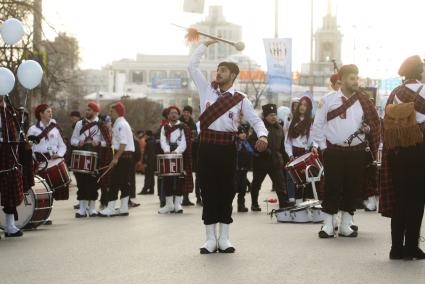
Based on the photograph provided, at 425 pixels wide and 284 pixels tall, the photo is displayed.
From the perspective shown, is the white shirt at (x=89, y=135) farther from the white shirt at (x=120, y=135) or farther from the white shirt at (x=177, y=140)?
the white shirt at (x=177, y=140)

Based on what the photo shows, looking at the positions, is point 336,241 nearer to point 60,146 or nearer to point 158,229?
point 158,229

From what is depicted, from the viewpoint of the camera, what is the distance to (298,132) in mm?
17812

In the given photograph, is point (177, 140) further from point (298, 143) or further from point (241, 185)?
point (298, 143)

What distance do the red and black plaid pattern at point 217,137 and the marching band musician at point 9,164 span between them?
2.89 m

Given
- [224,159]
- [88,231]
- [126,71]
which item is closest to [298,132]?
[88,231]

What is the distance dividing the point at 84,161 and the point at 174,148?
1.97 m

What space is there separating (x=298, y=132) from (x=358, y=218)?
1.77 meters

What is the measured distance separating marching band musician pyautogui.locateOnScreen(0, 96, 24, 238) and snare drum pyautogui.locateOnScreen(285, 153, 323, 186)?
421 centimetres

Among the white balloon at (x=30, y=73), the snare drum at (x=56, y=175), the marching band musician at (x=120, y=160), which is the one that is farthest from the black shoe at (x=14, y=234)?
the marching band musician at (x=120, y=160)

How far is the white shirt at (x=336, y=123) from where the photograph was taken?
12797 millimetres

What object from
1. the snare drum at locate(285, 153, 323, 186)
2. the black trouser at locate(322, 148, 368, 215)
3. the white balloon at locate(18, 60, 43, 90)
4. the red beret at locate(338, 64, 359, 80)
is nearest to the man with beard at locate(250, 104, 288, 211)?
the snare drum at locate(285, 153, 323, 186)

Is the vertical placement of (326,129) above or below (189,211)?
above

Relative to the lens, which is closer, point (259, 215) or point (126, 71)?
point (259, 215)

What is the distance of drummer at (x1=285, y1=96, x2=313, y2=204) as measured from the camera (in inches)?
694
